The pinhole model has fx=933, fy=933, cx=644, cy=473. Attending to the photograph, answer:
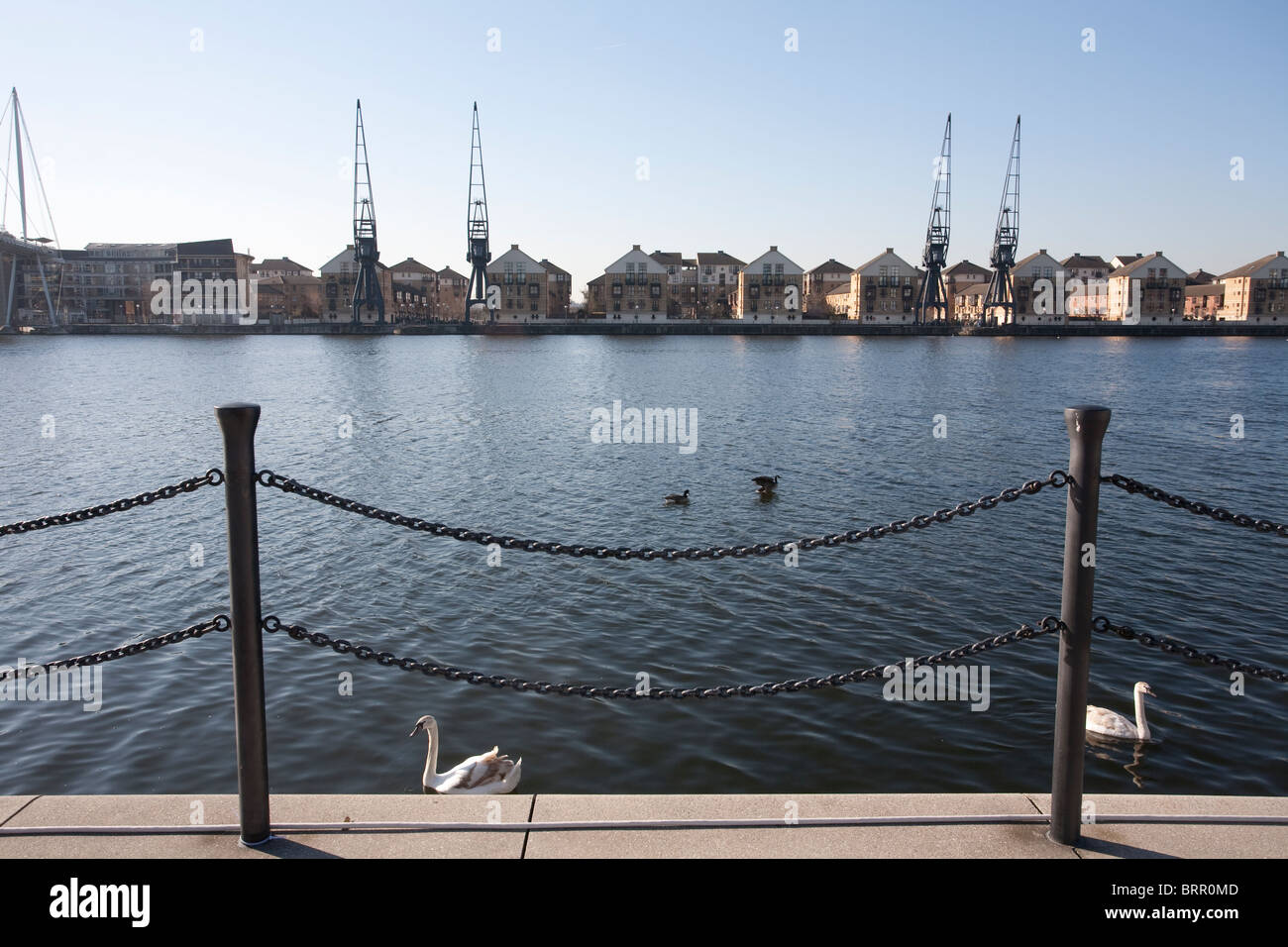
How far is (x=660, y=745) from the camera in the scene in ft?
28.8

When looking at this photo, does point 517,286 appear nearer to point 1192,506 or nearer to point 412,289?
point 412,289

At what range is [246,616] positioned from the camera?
11.3ft

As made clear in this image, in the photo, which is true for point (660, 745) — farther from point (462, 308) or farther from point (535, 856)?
point (462, 308)

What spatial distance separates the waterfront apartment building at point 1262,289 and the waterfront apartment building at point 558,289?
110 m

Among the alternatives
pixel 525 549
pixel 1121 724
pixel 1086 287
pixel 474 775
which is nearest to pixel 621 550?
pixel 525 549

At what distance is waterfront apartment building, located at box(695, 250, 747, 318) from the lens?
16625cm

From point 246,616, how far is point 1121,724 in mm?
8370

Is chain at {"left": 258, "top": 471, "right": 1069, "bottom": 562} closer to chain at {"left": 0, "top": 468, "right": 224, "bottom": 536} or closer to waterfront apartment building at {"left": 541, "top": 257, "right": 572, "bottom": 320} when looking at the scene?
chain at {"left": 0, "top": 468, "right": 224, "bottom": 536}

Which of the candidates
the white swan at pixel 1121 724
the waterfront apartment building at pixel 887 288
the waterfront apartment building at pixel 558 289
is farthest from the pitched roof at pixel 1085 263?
the white swan at pixel 1121 724

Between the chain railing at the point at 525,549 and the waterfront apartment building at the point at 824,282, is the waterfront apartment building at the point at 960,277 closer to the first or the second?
the waterfront apartment building at the point at 824,282

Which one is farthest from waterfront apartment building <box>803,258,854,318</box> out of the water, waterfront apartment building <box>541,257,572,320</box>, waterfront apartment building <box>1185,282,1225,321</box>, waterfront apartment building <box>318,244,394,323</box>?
the water

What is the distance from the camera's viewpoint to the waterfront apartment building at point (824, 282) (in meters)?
171
